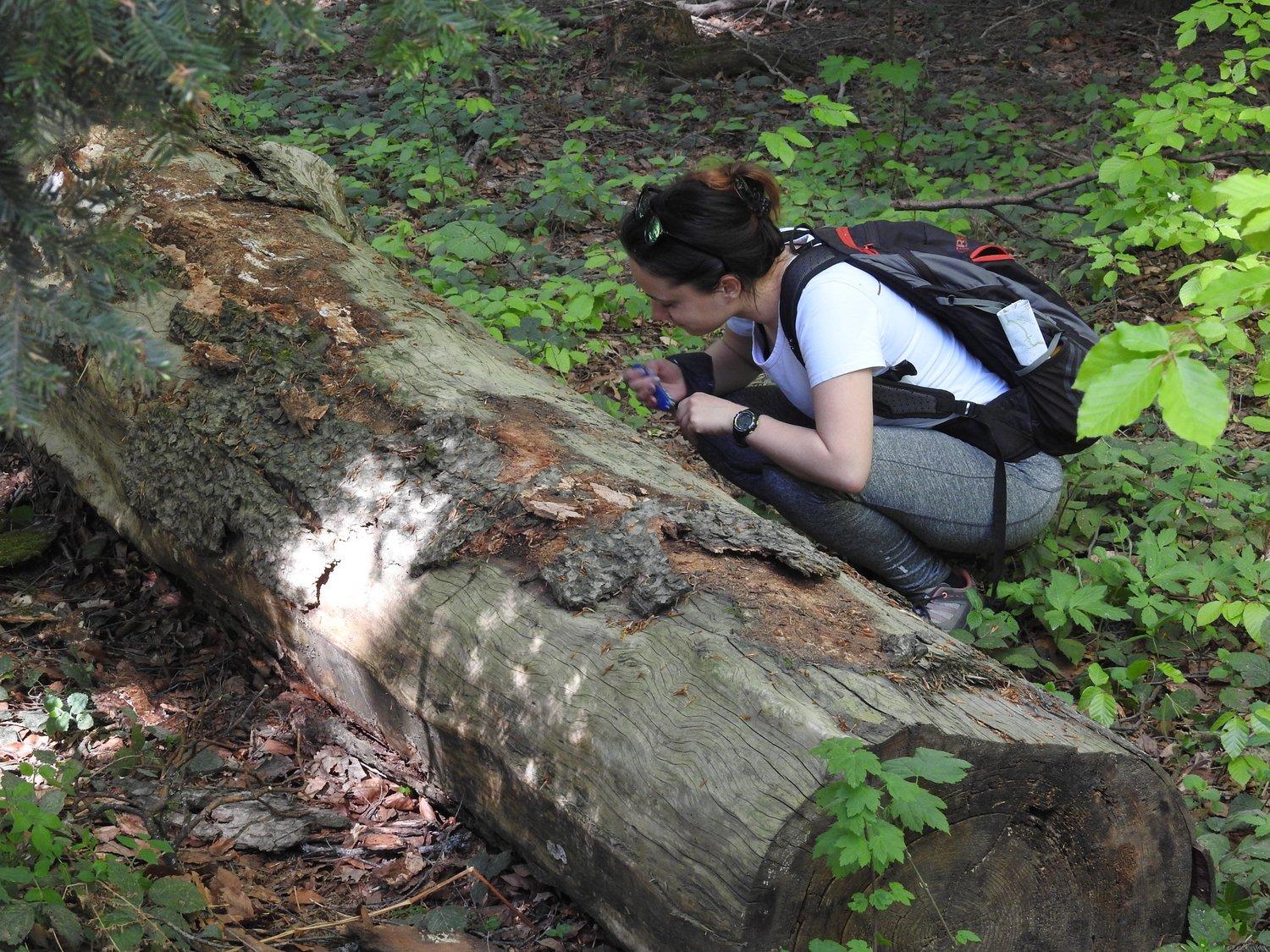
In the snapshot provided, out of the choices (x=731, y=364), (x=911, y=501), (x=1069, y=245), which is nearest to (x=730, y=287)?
(x=731, y=364)

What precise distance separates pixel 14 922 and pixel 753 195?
7.98 ft

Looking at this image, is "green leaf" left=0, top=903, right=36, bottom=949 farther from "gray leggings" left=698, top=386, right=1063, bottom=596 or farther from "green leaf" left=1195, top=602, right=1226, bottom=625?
"green leaf" left=1195, top=602, right=1226, bottom=625

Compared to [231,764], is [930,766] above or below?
above

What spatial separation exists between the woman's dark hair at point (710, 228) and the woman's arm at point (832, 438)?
0.45 m

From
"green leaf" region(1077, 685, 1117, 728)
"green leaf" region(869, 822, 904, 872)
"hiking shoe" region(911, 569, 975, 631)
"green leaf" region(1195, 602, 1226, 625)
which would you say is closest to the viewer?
"green leaf" region(869, 822, 904, 872)

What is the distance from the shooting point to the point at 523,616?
2.29m

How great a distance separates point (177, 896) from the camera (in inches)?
80.4

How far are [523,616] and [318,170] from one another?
2.87 m

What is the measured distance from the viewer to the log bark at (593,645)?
1.93m

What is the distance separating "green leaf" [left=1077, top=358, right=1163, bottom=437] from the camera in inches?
47.4

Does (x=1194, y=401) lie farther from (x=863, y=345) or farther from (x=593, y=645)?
(x=863, y=345)

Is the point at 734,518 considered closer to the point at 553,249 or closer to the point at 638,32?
the point at 553,249

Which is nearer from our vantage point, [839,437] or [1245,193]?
[1245,193]

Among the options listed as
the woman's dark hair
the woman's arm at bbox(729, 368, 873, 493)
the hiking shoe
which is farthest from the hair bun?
the hiking shoe
